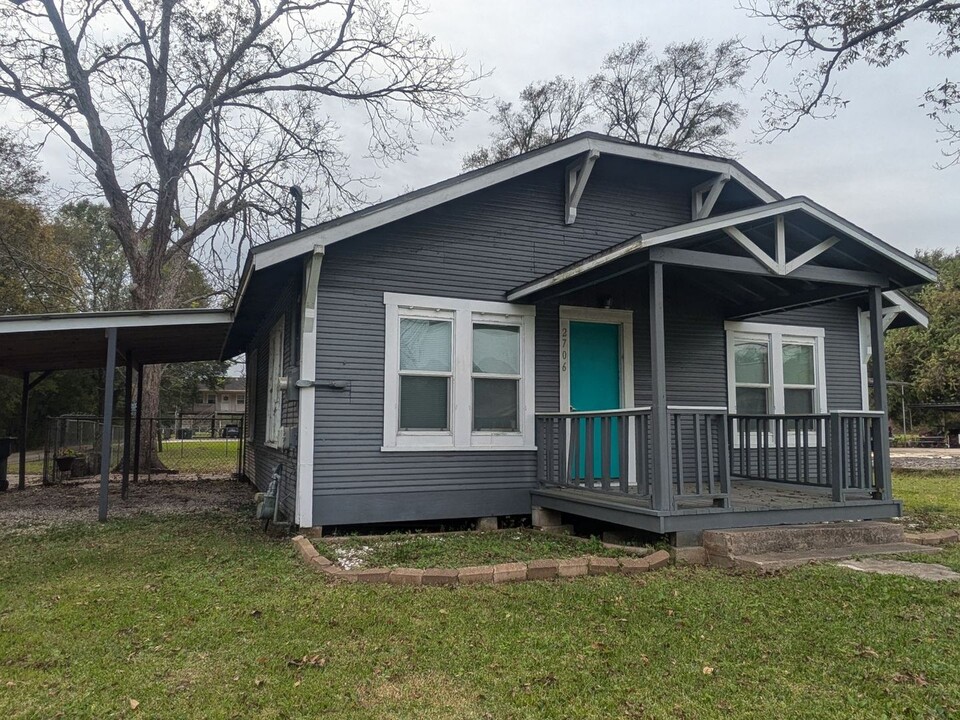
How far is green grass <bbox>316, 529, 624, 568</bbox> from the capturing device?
18.4 ft

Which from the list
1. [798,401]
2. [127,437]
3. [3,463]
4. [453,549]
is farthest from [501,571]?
[3,463]

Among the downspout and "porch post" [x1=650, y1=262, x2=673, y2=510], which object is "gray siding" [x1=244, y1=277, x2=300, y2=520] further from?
"porch post" [x1=650, y1=262, x2=673, y2=510]

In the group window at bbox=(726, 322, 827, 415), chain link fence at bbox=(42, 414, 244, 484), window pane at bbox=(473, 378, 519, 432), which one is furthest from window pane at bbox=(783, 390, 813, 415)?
chain link fence at bbox=(42, 414, 244, 484)

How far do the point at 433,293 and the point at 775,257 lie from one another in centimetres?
340

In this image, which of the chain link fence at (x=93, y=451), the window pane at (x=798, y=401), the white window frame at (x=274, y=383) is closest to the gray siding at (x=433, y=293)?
the white window frame at (x=274, y=383)

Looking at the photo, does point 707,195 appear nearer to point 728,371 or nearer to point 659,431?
point 728,371

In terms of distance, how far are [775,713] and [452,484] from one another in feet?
14.6

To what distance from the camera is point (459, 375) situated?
718cm

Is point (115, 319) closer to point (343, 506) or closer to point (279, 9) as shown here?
→ point (343, 506)

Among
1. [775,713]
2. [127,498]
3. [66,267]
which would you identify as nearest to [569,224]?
[775,713]

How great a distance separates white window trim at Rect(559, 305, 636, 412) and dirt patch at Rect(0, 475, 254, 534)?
16.5 feet

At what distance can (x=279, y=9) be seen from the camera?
18625 mm

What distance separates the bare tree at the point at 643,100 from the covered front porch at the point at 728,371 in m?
17.7

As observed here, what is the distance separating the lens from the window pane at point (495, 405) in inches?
289
